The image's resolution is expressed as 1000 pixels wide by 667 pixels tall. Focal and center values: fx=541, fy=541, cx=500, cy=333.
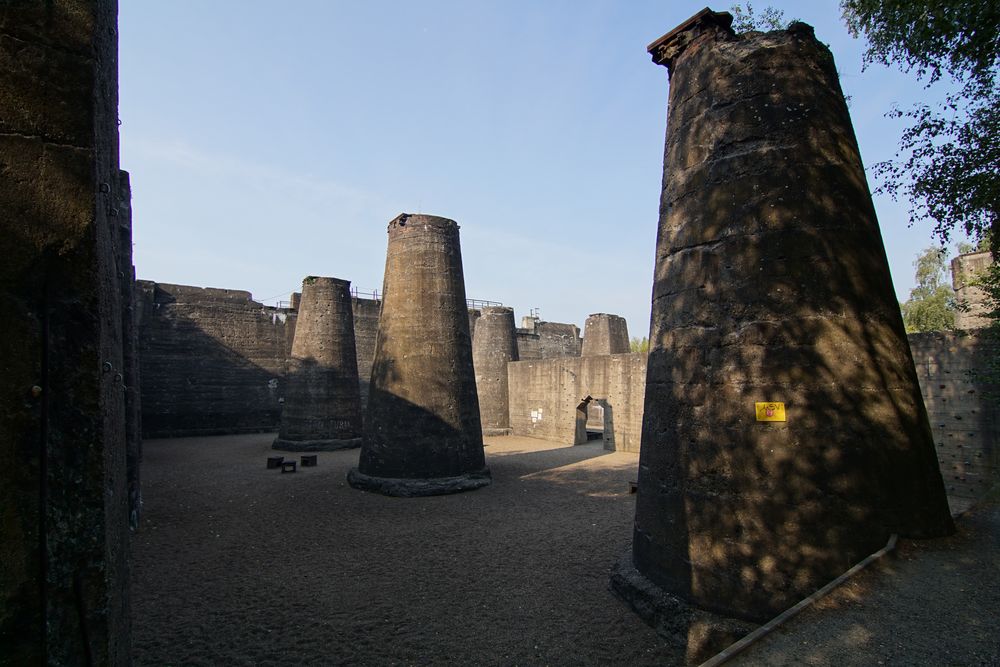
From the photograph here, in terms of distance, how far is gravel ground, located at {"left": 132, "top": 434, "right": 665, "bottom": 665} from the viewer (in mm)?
3949

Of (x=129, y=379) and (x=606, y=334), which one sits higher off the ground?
(x=606, y=334)

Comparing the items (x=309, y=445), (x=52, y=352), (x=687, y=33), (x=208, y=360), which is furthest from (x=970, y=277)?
(x=208, y=360)

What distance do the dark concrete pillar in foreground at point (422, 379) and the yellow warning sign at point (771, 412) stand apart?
20.8 feet

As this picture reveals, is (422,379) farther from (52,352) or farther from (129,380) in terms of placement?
(52,352)

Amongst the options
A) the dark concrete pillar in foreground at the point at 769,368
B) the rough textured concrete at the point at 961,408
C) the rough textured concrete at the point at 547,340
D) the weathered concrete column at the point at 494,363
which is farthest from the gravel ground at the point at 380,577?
the rough textured concrete at the point at 547,340

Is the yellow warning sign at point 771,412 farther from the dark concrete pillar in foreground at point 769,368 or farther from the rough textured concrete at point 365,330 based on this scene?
the rough textured concrete at point 365,330

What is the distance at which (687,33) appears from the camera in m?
4.52

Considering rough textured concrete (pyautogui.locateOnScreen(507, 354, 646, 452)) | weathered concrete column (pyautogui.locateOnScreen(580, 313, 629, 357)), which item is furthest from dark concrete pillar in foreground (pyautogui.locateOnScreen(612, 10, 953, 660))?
weathered concrete column (pyautogui.locateOnScreen(580, 313, 629, 357))

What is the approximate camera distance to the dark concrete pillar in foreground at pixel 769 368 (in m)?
3.42

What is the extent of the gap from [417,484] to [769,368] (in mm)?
6537

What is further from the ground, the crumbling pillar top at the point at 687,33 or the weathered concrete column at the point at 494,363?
the crumbling pillar top at the point at 687,33

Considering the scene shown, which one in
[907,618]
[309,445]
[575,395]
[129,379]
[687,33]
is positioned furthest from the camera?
[575,395]

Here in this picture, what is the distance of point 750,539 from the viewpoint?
3549mm

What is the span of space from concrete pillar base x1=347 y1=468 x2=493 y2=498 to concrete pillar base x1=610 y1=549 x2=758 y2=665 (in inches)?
192
